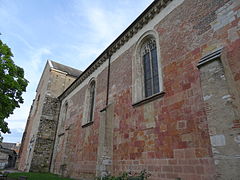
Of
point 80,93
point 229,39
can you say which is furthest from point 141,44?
point 80,93

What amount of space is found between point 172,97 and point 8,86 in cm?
1029

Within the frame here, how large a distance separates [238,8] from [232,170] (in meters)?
→ 4.24

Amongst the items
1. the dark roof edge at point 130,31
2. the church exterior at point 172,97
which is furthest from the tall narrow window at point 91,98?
the church exterior at point 172,97

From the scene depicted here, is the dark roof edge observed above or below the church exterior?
above

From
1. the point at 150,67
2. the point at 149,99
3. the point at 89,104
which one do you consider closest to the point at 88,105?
the point at 89,104

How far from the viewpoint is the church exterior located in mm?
4238

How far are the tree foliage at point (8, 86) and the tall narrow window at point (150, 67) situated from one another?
8588 mm

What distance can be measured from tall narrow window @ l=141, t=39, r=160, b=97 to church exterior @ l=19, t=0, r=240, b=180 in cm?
5

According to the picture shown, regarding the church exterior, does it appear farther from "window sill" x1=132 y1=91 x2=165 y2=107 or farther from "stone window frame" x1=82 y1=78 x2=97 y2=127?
"stone window frame" x1=82 y1=78 x2=97 y2=127

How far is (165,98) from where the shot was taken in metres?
6.32

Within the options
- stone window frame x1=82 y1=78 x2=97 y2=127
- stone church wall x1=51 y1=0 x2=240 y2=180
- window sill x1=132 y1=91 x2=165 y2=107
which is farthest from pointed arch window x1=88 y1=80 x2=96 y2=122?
window sill x1=132 y1=91 x2=165 y2=107

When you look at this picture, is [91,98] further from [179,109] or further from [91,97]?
[179,109]

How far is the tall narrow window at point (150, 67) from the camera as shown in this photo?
7.44 meters

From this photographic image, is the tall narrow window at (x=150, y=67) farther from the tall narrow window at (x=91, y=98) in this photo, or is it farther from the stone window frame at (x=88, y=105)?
the tall narrow window at (x=91, y=98)
